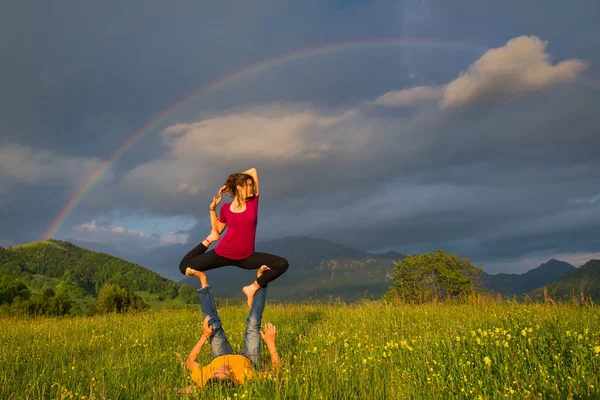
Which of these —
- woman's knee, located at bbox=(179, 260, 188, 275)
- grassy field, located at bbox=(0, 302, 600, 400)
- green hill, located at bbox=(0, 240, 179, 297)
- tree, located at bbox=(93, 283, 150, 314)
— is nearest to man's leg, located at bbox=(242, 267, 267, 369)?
grassy field, located at bbox=(0, 302, 600, 400)

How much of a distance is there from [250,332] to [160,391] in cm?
177

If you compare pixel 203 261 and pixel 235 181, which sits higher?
pixel 235 181

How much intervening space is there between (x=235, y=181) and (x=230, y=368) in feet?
10.0

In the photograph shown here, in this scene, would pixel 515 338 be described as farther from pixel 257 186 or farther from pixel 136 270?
pixel 136 270

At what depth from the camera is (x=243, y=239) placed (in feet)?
21.4

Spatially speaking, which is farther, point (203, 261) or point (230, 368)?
point (203, 261)

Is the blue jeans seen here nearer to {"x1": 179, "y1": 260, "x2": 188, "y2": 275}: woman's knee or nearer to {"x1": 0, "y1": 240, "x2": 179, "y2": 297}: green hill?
{"x1": 179, "y1": 260, "x2": 188, "y2": 275}: woman's knee

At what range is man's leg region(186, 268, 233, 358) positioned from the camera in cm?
600

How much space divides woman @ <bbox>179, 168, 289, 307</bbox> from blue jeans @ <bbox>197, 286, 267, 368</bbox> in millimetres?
189

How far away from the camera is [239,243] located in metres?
6.50

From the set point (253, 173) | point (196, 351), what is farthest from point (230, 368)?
point (253, 173)

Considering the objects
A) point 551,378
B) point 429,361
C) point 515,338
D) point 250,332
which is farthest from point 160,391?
point 515,338

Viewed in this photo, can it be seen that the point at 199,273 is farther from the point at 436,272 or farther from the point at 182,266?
the point at 436,272

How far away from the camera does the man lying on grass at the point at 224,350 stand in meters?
5.08
